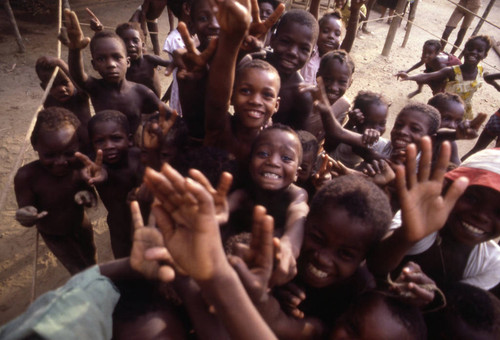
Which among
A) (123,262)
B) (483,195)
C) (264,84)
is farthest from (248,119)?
(483,195)

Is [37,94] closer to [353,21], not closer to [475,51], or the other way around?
[353,21]

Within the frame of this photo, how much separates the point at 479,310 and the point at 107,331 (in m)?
1.38

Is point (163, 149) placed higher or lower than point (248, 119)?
lower

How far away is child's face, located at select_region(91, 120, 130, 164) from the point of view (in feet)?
6.60

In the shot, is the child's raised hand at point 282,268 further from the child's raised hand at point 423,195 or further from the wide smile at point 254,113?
the wide smile at point 254,113

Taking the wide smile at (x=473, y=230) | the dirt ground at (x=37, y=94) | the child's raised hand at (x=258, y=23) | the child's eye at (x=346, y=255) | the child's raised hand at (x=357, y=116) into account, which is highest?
the child's raised hand at (x=258, y=23)

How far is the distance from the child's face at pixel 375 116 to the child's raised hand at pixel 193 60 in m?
1.83

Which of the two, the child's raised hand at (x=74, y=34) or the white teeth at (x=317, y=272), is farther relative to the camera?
the child's raised hand at (x=74, y=34)

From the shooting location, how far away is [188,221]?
89cm

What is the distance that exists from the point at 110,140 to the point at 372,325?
179cm

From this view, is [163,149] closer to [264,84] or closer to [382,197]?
[264,84]

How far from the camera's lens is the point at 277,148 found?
5.46 ft

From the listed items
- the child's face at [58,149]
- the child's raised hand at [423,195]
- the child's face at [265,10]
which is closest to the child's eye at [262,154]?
the child's raised hand at [423,195]

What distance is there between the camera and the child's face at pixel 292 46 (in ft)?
7.43
